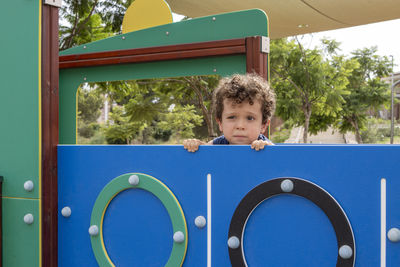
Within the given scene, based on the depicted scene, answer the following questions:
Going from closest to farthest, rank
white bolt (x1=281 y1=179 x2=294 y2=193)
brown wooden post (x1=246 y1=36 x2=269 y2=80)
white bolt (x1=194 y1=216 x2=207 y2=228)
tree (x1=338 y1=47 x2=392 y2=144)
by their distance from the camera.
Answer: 1. white bolt (x1=281 y1=179 x2=294 y2=193)
2. white bolt (x1=194 y1=216 x2=207 y2=228)
3. brown wooden post (x1=246 y1=36 x2=269 y2=80)
4. tree (x1=338 y1=47 x2=392 y2=144)

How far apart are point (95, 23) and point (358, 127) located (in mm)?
10364

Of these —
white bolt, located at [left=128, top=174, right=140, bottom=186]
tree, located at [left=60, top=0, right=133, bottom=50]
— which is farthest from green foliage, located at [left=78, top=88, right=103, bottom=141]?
white bolt, located at [left=128, top=174, right=140, bottom=186]

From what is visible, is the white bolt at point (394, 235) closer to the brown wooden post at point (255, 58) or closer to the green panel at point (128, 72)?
the brown wooden post at point (255, 58)

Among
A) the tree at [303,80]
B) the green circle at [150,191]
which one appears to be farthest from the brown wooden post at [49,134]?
the tree at [303,80]

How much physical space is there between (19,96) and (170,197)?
0.76 metres

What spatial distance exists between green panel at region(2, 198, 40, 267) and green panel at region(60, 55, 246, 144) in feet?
4.06

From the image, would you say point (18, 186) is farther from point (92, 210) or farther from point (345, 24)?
point (345, 24)

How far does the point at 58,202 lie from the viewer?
1505 mm

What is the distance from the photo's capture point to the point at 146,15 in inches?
107

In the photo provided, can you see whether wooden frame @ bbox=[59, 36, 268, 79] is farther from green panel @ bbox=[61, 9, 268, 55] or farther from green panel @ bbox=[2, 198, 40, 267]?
green panel @ bbox=[2, 198, 40, 267]

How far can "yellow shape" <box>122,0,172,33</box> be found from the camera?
2664 mm

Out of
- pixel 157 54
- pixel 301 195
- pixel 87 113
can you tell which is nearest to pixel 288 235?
pixel 301 195

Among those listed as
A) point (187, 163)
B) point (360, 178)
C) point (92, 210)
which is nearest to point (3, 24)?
point (92, 210)

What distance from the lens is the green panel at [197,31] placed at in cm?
229
